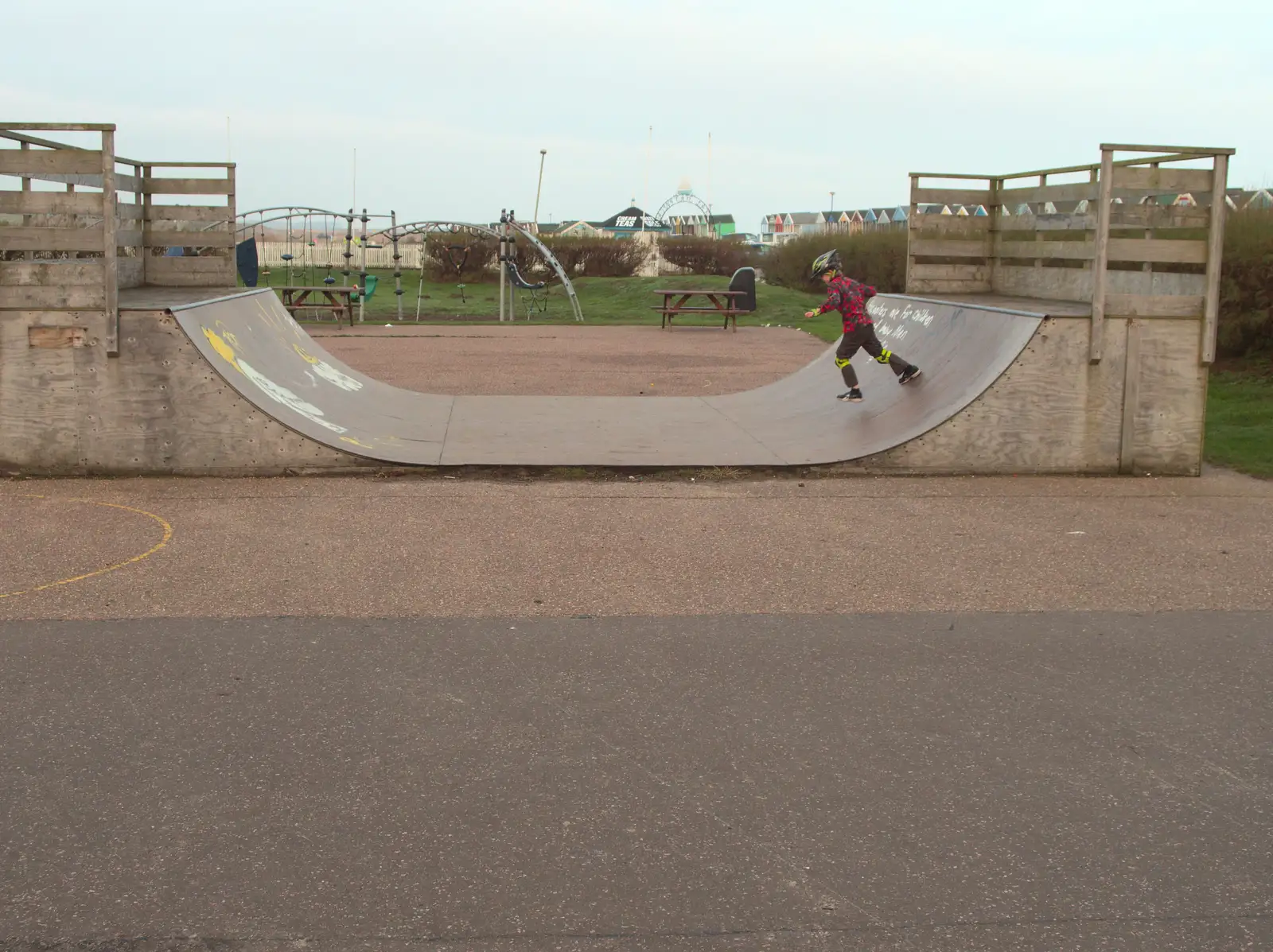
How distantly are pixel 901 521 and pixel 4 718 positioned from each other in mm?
5290

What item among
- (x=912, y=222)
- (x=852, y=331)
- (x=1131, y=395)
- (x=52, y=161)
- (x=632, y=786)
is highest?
(x=912, y=222)

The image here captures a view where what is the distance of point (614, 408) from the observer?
1266cm

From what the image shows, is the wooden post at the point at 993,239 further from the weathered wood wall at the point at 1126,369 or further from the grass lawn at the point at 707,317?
the weathered wood wall at the point at 1126,369

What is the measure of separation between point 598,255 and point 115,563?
132 ft

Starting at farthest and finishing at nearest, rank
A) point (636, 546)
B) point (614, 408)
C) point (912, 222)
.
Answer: point (912, 222), point (614, 408), point (636, 546)

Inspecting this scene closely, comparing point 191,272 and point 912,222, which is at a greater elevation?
point 912,222

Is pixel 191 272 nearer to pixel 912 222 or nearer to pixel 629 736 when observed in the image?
pixel 912 222

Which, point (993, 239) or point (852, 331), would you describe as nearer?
point (852, 331)

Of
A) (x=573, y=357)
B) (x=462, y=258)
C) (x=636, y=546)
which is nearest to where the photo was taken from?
(x=636, y=546)

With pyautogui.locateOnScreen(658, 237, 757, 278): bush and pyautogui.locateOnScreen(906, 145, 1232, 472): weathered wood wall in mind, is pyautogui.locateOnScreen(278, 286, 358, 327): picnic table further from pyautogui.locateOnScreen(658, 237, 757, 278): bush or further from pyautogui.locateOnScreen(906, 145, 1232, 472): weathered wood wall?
pyautogui.locateOnScreen(906, 145, 1232, 472): weathered wood wall

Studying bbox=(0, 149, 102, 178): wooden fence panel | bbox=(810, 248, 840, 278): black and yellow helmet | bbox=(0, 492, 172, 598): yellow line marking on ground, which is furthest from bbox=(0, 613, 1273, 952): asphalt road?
bbox=(810, 248, 840, 278): black and yellow helmet

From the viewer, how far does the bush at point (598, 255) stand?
45750 mm

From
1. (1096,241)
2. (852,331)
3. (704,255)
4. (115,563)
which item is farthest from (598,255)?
(115,563)

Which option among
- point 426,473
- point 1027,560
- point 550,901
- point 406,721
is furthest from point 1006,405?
point 550,901
